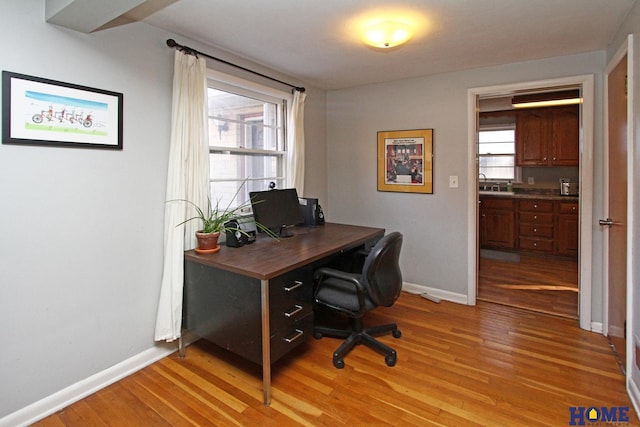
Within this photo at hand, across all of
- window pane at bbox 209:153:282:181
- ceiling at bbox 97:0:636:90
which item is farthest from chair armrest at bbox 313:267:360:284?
ceiling at bbox 97:0:636:90

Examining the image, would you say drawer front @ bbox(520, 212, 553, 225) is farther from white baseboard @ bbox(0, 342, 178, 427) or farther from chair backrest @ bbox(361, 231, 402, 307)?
white baseboard @ bbox(0, 342, 178, 427)

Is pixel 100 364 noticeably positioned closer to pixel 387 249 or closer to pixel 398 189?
pixel 387 249

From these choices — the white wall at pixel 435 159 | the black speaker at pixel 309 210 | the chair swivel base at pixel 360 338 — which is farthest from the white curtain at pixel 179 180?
the white wall at pixel 435 159

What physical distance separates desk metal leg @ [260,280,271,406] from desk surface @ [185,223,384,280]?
0.08 meters

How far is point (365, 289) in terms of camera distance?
7.32 ft

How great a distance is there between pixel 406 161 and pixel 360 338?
189 cm

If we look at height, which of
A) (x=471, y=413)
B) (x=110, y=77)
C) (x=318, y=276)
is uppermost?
(x=110, y=77)

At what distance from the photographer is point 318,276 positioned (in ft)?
7.76

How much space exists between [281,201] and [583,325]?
2.66 m

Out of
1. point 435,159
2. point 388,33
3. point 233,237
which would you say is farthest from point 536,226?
point 233,237

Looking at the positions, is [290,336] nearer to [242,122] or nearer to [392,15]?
[242,122]

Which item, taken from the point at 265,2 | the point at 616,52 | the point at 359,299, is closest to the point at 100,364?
the point at 359,299

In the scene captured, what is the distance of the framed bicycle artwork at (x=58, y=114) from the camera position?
170 centimetres

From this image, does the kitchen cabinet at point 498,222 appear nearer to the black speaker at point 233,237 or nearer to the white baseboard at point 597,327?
the white baseboard at point 597,327
